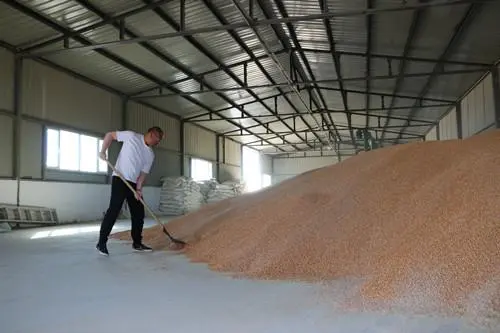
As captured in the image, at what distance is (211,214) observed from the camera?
17.0ft

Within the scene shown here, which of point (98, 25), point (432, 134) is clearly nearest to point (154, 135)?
point (98, 25)

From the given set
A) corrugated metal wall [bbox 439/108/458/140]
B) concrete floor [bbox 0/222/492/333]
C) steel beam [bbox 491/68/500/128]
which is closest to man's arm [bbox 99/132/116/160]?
concrete floor [bbox 0/222/492/333]

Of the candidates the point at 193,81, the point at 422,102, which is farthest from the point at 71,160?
the point at 422,102

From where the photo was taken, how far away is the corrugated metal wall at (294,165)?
1015 inches

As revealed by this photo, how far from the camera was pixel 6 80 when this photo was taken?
7914 mm

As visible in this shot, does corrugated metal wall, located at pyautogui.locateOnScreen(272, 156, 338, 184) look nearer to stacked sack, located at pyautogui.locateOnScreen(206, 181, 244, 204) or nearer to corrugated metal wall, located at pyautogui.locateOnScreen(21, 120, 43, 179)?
stacked sack, located at pyautogui.locateOnScreen(206, 181, 244, 204)

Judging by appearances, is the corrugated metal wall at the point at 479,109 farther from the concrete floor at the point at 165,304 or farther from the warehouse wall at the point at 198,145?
the concrete floor at the point at 165,304

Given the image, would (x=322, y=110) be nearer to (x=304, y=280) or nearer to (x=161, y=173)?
(x=161, y=173)

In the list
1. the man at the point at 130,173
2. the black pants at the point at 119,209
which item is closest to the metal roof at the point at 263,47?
the man at the point at 130,173

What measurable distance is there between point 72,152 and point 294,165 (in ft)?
58.5

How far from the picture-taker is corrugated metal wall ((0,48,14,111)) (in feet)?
25.6

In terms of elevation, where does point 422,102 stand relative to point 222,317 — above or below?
above

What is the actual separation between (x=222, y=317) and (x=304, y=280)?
2.71 feet

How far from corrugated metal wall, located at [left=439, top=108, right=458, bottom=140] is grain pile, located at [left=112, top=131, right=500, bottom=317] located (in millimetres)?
10838
